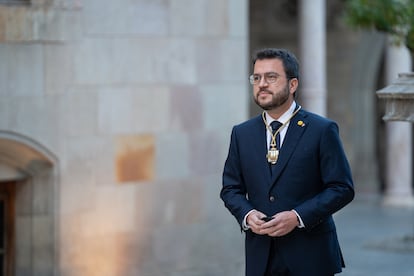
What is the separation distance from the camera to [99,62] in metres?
9.75

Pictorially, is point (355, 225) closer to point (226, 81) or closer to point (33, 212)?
point (226, 81)

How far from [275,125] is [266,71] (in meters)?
0.29

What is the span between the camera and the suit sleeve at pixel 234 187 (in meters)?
5.30

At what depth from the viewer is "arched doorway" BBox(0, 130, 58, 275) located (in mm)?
9531

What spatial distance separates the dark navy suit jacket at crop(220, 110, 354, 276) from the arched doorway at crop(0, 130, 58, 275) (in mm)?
4320

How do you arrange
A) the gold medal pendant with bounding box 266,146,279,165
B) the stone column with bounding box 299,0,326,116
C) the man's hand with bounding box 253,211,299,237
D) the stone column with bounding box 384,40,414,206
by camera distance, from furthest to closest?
the stone column with bounding box 384,40,414,206 < the stone column with bounding box 299,0,326,116 < the gold medal pendant with bounding box 266,146,279,165 < the man's hand with bounding box 253,211,299,237

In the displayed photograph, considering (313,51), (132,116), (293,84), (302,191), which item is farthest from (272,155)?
(313,51)

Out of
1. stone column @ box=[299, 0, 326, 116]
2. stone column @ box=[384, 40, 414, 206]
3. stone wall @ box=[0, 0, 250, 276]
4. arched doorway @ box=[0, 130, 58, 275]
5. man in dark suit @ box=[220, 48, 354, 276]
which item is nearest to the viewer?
man in dark suit @ box=[220, 48, 354, 276]

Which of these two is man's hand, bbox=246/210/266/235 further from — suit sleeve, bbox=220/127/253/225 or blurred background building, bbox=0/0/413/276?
blurred background building, bbox=0/0/413/276

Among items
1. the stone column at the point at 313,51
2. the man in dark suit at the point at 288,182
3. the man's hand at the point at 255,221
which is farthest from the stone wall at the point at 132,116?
the stone column at the point at 313,51

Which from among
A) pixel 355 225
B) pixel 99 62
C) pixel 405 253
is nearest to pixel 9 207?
pixel 99 62

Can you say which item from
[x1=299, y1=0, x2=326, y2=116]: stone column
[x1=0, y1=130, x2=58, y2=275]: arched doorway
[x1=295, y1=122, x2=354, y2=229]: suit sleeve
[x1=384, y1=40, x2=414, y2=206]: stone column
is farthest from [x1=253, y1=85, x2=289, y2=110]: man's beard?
[x1=384, y1=40, x2=414, y2=206]: stone column

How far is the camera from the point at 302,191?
5324mm

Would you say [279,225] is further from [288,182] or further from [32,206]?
[32,206]
